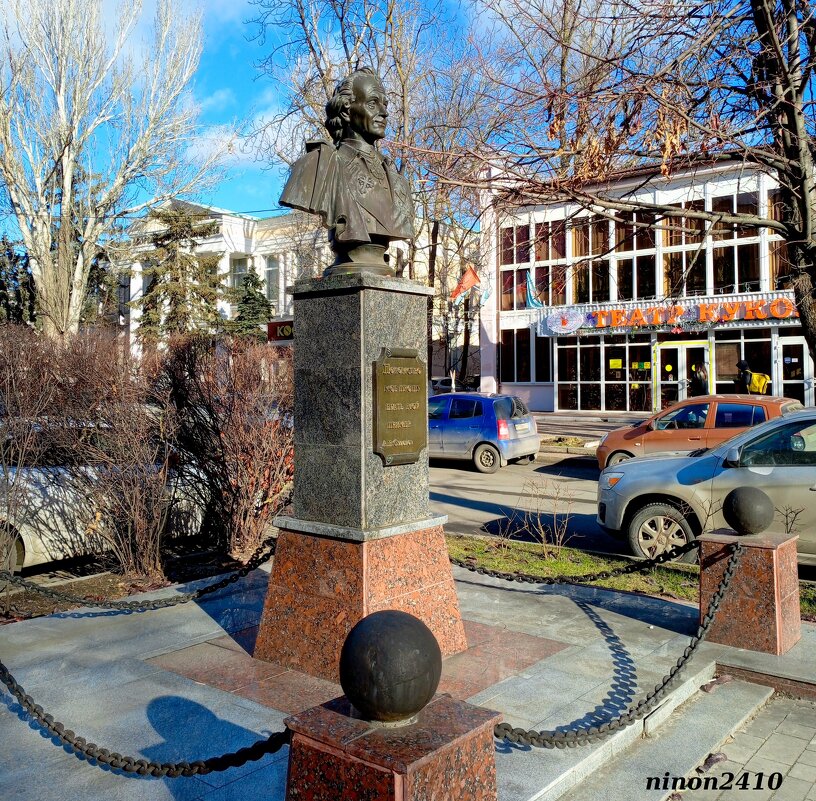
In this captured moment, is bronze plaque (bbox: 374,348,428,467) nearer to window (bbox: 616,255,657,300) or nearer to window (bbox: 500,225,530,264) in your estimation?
window (bbox: 500,225,530,264)

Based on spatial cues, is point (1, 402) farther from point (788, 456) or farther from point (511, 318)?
point (511, 318)

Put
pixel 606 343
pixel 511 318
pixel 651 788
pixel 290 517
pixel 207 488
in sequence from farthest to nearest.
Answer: pixel 511 318
pixel 606 343
pixel 207 488
pixel 290 517
pixel 651 788

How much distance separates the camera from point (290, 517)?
548 cm

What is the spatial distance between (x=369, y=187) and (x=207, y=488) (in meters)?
4.93

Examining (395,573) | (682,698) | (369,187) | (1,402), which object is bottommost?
(682,698)

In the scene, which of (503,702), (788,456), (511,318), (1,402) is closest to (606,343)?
(511,318)

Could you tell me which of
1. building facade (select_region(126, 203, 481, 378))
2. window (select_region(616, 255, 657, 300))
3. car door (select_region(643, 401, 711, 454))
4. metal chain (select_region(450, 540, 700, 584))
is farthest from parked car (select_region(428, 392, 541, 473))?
building facade (select_region(126, 203, 481, 378))

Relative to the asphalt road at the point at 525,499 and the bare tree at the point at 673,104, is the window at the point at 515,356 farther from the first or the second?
the bare tree at the point at 673,104

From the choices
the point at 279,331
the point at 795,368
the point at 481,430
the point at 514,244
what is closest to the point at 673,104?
the point at 514,244

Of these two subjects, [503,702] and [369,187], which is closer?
[503,702]

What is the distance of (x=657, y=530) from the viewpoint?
8695mm

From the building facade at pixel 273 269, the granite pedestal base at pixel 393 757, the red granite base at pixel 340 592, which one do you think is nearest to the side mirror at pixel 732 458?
the red granite base at pixel 340 592

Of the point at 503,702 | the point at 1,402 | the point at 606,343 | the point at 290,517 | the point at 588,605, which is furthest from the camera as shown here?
the point at 606,343

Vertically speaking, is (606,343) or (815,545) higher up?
(606,343)
